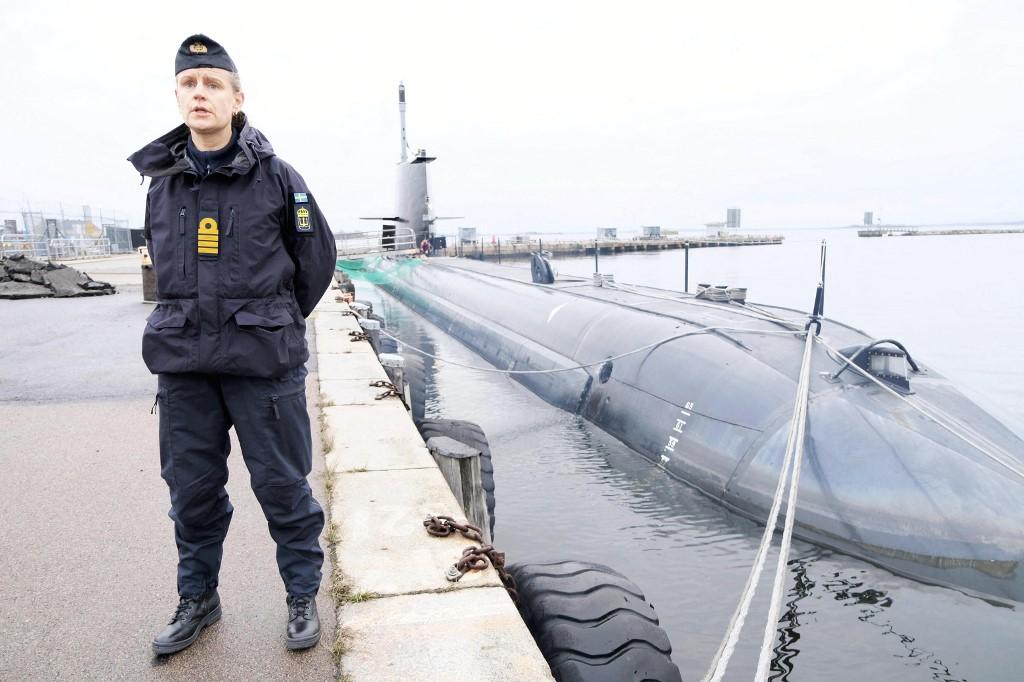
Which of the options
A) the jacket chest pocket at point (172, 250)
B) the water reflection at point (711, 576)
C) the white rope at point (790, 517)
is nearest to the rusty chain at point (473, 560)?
the white rope at point (790, 517)

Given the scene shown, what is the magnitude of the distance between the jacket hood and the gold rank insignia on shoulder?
221 mm

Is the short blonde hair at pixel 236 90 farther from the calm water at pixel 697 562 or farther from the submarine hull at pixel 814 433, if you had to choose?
the submarine hull at pixel 814 433

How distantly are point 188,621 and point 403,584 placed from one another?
0.92 meters

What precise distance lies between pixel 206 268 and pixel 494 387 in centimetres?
970

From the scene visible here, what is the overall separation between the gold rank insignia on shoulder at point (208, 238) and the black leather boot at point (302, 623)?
59.6 inches

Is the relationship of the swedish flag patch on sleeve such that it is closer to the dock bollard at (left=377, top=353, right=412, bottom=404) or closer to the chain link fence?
the dock bollard at (left=377, top=353, right=412, bottom=404)

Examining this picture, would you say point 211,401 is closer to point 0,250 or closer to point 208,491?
point 208,491

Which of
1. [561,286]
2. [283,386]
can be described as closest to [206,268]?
[283,386]

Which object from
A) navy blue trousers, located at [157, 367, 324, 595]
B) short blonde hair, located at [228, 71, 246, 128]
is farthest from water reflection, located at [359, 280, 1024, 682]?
short blonde hair, located at [228, 71, 246, 128]

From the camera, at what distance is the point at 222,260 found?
2.80 m

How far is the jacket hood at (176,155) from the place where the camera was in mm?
2807

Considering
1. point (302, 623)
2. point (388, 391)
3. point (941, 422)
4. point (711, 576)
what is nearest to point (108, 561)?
point (302, 623)

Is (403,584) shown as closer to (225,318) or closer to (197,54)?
(225,318)

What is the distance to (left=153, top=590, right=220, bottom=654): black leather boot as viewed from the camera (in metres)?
2.94
